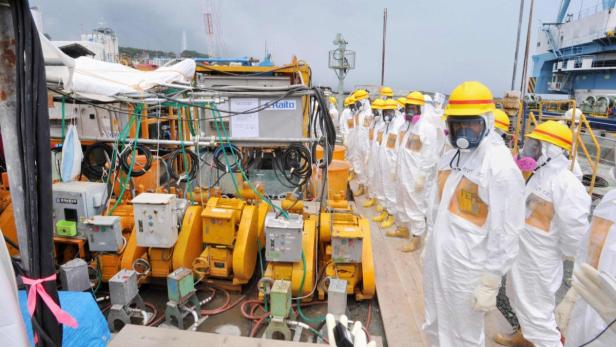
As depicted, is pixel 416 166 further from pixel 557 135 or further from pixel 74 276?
pixel 74 276

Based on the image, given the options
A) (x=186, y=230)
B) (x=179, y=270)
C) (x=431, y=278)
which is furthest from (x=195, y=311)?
(x=431, y=278)

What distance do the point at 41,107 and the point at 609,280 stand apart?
207 centimetres

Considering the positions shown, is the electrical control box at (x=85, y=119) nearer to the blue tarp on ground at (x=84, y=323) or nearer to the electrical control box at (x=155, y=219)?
the electrical control box at (x=155, y=219)

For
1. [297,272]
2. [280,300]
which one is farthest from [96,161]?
[280,300]

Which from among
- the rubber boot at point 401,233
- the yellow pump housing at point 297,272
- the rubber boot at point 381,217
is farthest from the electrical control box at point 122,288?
the rubber boot at point 381,217

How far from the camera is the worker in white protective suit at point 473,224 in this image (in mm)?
2297

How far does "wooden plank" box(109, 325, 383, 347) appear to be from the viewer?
165 centimetres

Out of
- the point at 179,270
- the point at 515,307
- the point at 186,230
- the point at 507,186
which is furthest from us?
the point at 186,230

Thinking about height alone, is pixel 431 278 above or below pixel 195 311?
above

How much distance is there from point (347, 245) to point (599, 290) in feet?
7.31

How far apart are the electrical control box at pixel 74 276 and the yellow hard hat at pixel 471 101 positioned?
10.9ft

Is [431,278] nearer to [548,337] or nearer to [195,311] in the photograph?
[548,337]

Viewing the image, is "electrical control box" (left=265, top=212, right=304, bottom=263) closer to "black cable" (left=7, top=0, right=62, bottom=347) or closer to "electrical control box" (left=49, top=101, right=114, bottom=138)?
"black cable" (left=7, top=0, right=62, bottom=347)

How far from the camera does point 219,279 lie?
4055mm
